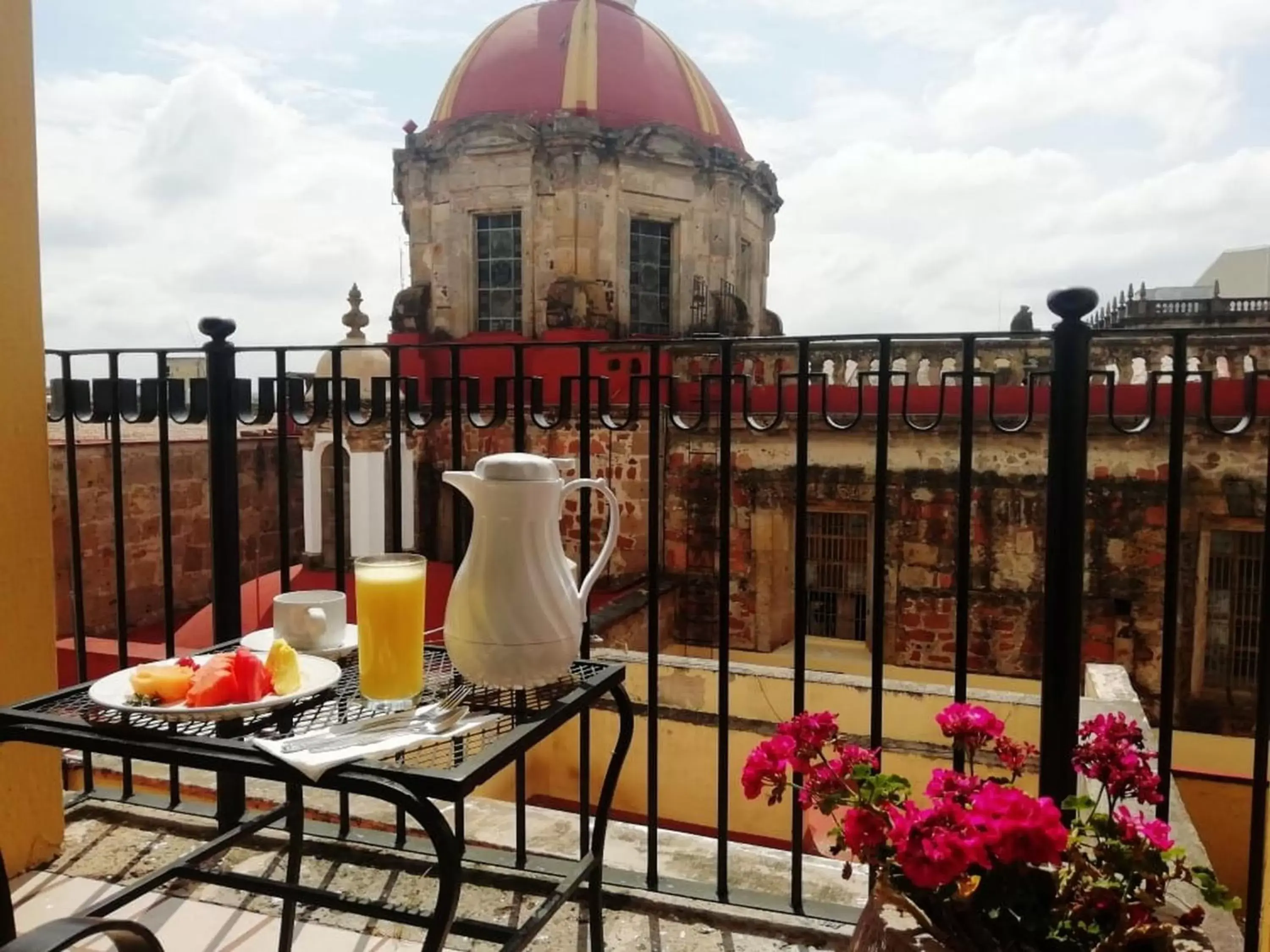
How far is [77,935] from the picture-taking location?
3.10 feet

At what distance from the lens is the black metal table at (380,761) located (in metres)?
1.11

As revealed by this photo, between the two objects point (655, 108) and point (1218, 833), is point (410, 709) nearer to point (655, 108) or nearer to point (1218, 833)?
point (1218, 833)

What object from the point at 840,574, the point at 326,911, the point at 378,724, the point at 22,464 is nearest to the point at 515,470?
the point at 378,724

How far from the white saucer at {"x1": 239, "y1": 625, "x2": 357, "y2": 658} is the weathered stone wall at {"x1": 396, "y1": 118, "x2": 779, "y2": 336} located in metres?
9.34

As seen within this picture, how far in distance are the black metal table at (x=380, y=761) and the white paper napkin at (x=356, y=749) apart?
1 centimetres

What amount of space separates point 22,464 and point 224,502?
17.2 inches

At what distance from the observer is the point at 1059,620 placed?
1.74 meters

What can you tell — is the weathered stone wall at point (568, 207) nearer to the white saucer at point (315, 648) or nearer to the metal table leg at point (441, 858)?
the white saucer at point (315, 648)

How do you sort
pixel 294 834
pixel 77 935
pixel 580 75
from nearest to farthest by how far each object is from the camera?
1. pixel 77 935
2. pixel 294 834
3. pixel 580 75

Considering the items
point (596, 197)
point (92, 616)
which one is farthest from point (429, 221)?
point (92, 616)

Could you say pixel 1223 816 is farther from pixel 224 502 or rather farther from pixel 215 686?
pixel 215 686

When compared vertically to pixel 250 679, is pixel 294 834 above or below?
below

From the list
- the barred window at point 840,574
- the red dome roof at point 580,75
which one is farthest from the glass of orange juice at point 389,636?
the red dome roof at point 580,75

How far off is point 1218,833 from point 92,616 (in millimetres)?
9702
